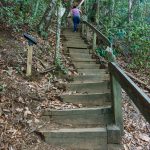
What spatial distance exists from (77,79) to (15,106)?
3.19 metres

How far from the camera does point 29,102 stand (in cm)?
648

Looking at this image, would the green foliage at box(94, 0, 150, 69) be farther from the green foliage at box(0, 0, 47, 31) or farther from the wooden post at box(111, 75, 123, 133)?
the wooden post at box(111, 75, 123, 133)

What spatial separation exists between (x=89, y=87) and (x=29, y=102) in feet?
6.42

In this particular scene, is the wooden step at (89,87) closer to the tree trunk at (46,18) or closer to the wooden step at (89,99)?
the wooden step at (89,99)

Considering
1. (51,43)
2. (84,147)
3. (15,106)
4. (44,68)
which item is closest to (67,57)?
(51,43)

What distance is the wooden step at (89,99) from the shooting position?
273 inches

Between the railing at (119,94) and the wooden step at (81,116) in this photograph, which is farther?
the wooden step at (81,116)

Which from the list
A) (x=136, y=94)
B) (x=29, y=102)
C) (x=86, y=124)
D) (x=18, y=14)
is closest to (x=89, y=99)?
(x=86, y=124)

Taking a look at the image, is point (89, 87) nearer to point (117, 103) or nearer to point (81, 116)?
point (81, 116)

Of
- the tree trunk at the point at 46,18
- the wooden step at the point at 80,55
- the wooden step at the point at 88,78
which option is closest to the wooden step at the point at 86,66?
the wooden step at the point at 80,55

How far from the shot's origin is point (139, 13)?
25344mm

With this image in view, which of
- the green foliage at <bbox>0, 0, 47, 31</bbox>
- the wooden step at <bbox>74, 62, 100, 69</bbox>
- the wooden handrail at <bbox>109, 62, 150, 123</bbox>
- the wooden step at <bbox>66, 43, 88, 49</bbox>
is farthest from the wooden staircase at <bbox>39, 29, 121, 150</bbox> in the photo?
the wooden step at <bbox>66, 43, 88, 49</bbox>

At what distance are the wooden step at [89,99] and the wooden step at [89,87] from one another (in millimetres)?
735

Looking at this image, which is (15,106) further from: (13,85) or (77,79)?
(77,79)
